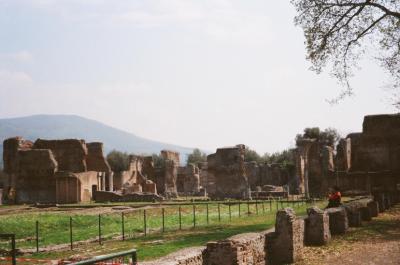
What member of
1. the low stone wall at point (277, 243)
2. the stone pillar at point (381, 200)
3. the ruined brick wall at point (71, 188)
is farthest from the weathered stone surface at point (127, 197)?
the low stone wall at point (277, 243)

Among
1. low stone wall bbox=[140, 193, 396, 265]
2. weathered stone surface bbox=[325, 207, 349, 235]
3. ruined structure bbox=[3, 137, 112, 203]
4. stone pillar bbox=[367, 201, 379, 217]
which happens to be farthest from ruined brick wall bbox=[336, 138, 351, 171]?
weathered stone surface bbox=[325, 207, 349, 235]

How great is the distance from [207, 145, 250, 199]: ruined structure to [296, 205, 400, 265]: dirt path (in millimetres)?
23850

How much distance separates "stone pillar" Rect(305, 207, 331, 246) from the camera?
45.3 ft

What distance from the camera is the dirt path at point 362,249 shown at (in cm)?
1132

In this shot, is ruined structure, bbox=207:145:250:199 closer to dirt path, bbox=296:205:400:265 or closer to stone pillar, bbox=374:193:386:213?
stone pillar, bbox=374:193:386:213

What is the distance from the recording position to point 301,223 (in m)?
12.8

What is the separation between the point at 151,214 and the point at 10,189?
28.3 metres

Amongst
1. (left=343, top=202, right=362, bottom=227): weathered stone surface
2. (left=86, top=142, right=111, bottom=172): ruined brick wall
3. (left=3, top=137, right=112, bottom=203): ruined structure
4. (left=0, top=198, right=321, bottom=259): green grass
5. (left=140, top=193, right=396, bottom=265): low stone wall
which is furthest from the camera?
(left=86, top=142, right=111, bottom=172): ruined brick wall

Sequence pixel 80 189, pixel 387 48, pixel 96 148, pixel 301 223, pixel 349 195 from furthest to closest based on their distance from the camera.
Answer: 1. pixel 96 148
2. pixel 80 189
3. pixel 349 195
4. pixel 387 48
5. pixel 301 223

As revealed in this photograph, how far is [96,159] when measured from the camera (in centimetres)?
5903

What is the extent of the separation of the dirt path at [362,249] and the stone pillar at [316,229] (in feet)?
0.99

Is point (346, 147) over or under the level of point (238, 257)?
over

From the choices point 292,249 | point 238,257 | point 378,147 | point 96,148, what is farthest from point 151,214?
point 96,148

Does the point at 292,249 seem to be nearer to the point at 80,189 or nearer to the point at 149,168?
the point at 80,189
